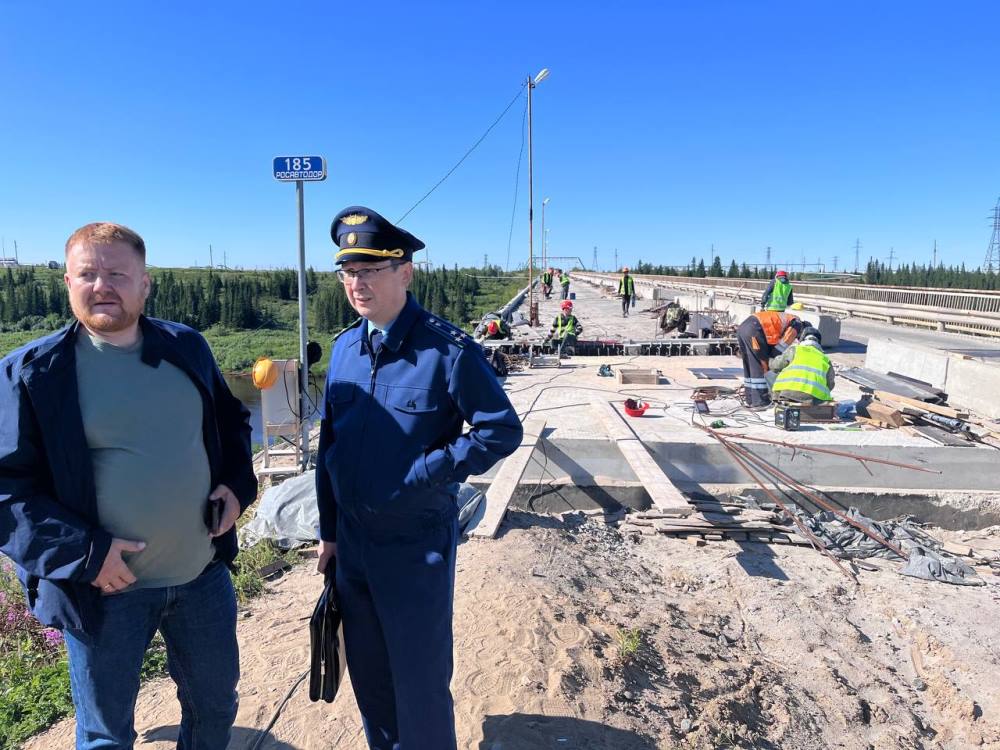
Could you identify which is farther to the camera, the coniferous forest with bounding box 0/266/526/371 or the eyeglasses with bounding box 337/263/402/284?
the coniferous forest with bounding box 0/266/526/371

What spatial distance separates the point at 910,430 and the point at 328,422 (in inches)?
313

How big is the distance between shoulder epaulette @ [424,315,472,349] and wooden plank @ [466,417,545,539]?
6.70ft

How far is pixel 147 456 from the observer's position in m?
2.03

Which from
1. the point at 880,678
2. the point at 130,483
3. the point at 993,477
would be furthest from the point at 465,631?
the point at 993,477

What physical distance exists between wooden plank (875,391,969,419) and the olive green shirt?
898 centimetres

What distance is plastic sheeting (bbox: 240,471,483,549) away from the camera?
4988mm

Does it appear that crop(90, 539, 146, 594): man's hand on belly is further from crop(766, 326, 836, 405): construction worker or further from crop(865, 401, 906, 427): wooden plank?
crop(865, 401, 906, 427): wooden plank

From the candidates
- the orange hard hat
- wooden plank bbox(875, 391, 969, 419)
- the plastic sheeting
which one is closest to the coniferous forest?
wooden plank bbox(875, 391, 969, 419)

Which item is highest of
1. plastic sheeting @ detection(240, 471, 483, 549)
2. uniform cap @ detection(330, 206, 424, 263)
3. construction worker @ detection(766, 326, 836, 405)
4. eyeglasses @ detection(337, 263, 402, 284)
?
uniform cap @ detection(330, 206, 424, 263)

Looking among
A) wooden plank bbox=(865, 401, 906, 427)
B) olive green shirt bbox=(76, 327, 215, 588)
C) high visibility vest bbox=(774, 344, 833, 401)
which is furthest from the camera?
high visibility vest bbox=(774, 344, 833, 401)

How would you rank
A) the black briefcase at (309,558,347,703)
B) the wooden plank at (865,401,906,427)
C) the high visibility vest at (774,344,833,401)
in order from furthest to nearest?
the high visibility vest at (774,344,833,401)
the wooden plank at (865,401,906,427)
the black briefcase at (309,558,347,703)

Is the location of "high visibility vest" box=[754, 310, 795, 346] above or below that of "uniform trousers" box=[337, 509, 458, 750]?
above

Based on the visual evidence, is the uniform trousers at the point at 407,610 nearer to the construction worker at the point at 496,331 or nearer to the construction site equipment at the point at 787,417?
the construction site equipment at the point at 787,417

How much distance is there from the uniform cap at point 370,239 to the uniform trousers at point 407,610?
3.04 ft
